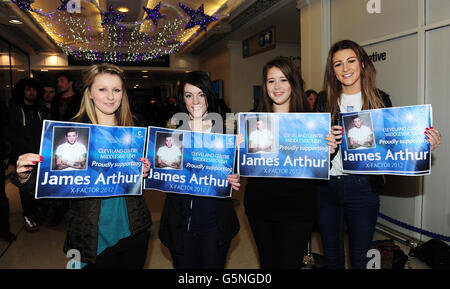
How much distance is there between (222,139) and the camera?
5.60 ft

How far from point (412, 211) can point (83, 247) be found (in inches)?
139

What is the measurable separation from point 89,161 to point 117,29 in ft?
20.7

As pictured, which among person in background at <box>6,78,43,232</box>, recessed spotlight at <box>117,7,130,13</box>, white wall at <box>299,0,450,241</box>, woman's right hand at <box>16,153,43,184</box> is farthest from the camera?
recessed spotlight at <box>117,7,130,13</box>

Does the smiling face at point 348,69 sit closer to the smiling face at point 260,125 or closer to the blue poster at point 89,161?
the smiling face at point 260,125

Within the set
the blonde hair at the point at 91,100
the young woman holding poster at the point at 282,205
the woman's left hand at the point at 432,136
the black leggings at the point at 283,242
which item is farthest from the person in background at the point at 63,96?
the woman's left hand at the point at 432,136

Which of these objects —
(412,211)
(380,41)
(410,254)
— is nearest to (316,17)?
(380,41)

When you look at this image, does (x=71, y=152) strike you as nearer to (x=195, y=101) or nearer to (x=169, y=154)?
(x=169, y=154)

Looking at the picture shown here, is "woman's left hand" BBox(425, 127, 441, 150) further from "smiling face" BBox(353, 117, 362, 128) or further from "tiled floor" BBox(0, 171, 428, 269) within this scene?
"tiled floor" BBox(0, 171, 428, 269)

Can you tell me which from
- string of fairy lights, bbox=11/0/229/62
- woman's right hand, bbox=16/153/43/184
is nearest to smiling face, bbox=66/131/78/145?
woman's right hand, bbox=16/153/43/184

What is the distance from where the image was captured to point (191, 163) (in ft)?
5.63

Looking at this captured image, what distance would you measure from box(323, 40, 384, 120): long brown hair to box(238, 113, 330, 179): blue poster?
0.25 meters

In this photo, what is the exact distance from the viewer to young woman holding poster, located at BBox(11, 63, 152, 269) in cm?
153

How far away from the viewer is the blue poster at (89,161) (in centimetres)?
149

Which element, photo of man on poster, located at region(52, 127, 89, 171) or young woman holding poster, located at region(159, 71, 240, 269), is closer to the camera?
photo of man on poster, located at region(52, 127, 89, 171)
